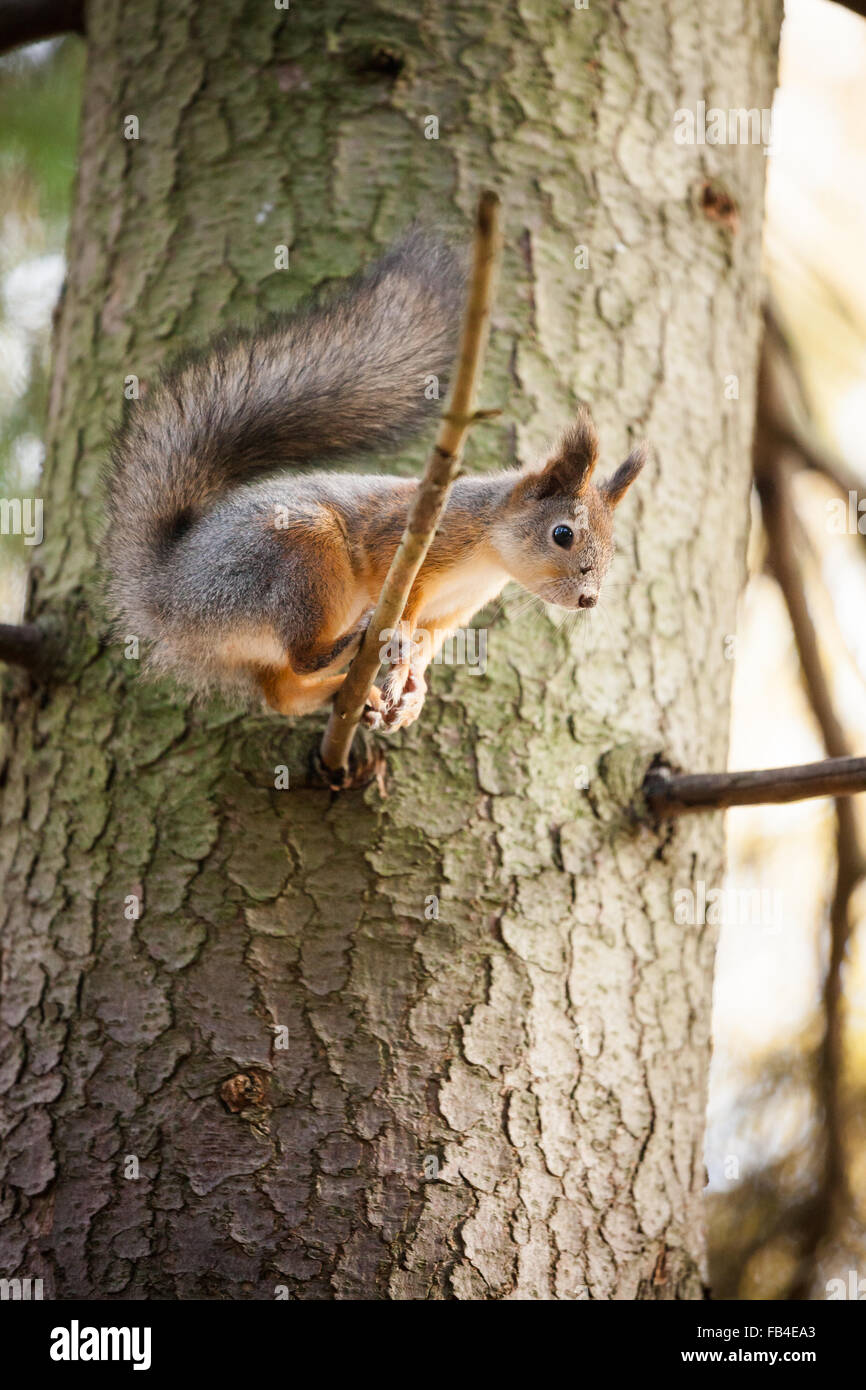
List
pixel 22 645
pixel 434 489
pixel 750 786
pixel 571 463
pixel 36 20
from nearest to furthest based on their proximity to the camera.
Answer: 1. pixel 434 489
2. pixel 750 786
3. pixel 571 463
4. pixel 22 645
5. pixel 36 20

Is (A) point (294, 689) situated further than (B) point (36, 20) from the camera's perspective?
No

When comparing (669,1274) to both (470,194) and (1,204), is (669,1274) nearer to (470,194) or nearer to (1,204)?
(470,194)

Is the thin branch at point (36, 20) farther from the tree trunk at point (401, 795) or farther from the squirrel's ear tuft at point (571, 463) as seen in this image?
the squirrel's ear tuft at point (571, 463)

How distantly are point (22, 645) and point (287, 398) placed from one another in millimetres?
462

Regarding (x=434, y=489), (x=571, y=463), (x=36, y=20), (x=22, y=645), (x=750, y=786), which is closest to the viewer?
(x=434, y=489)

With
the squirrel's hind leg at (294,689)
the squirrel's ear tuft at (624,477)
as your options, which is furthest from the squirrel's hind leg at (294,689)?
the squirrel's ear tuft at (624,477)

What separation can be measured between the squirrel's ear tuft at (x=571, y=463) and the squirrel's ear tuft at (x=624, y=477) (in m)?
0.06

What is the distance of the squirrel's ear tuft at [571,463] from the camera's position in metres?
1.40

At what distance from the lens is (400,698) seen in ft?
4.51

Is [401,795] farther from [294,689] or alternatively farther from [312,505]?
[312,505]

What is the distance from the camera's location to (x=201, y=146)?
5.73 ft

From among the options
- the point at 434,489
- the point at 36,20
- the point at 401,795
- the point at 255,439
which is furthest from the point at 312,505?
the point at 36,20

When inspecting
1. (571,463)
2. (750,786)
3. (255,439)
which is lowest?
(750,786)
